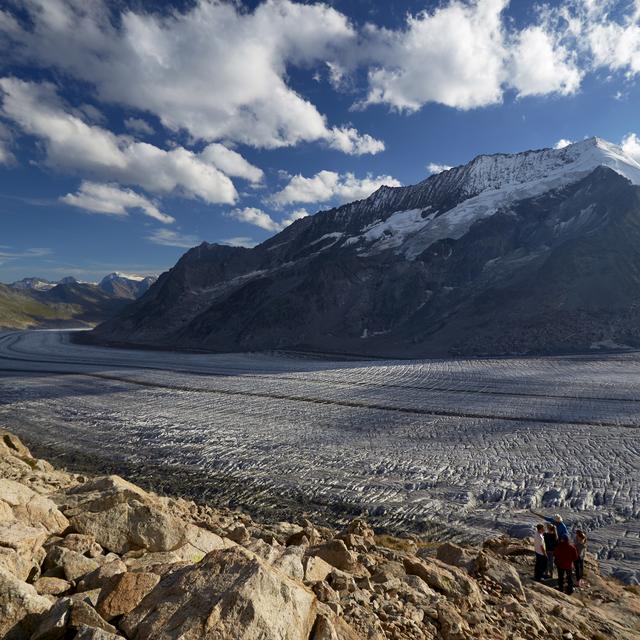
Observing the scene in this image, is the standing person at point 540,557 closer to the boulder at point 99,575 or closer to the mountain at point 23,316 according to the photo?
the boulder at point 99,575

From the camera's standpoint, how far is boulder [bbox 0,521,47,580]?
4.74m

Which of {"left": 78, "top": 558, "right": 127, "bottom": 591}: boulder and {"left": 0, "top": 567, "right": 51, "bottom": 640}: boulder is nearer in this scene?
{"left": 0, "top": 567, "right": 51, "bottom": 640}: boulder

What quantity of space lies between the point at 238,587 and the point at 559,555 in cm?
574

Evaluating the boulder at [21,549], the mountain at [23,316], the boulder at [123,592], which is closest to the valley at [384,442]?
the boulder at [21,549]

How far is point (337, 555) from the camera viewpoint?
6742mm

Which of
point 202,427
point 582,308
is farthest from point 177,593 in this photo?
point 582,308

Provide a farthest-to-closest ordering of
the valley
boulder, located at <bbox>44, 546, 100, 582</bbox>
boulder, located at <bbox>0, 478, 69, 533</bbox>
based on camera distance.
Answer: the valley < boulder, located at <bbox>0, 478, 69, 533</bbox> < boulder, located at <bbox>44, 546, 100, 582</bbox>

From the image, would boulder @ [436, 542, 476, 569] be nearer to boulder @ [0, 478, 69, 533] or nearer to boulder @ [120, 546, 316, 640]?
boulder @ [120, 546, 316, 640]

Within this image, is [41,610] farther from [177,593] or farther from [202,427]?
[202,427]

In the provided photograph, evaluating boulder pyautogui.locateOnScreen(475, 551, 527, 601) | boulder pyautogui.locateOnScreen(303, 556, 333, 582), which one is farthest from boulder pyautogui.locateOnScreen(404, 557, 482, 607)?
boulder pyautogui.locateOnScreen(303, 556, 333, 582)

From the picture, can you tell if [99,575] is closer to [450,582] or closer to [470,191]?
[450,582]

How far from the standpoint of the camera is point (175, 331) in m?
95.1

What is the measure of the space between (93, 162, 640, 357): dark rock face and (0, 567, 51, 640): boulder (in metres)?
49.6

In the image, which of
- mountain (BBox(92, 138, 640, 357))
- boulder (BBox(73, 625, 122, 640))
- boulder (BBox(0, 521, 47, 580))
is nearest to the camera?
boulder (BBox(73, 625, 122, 640))
